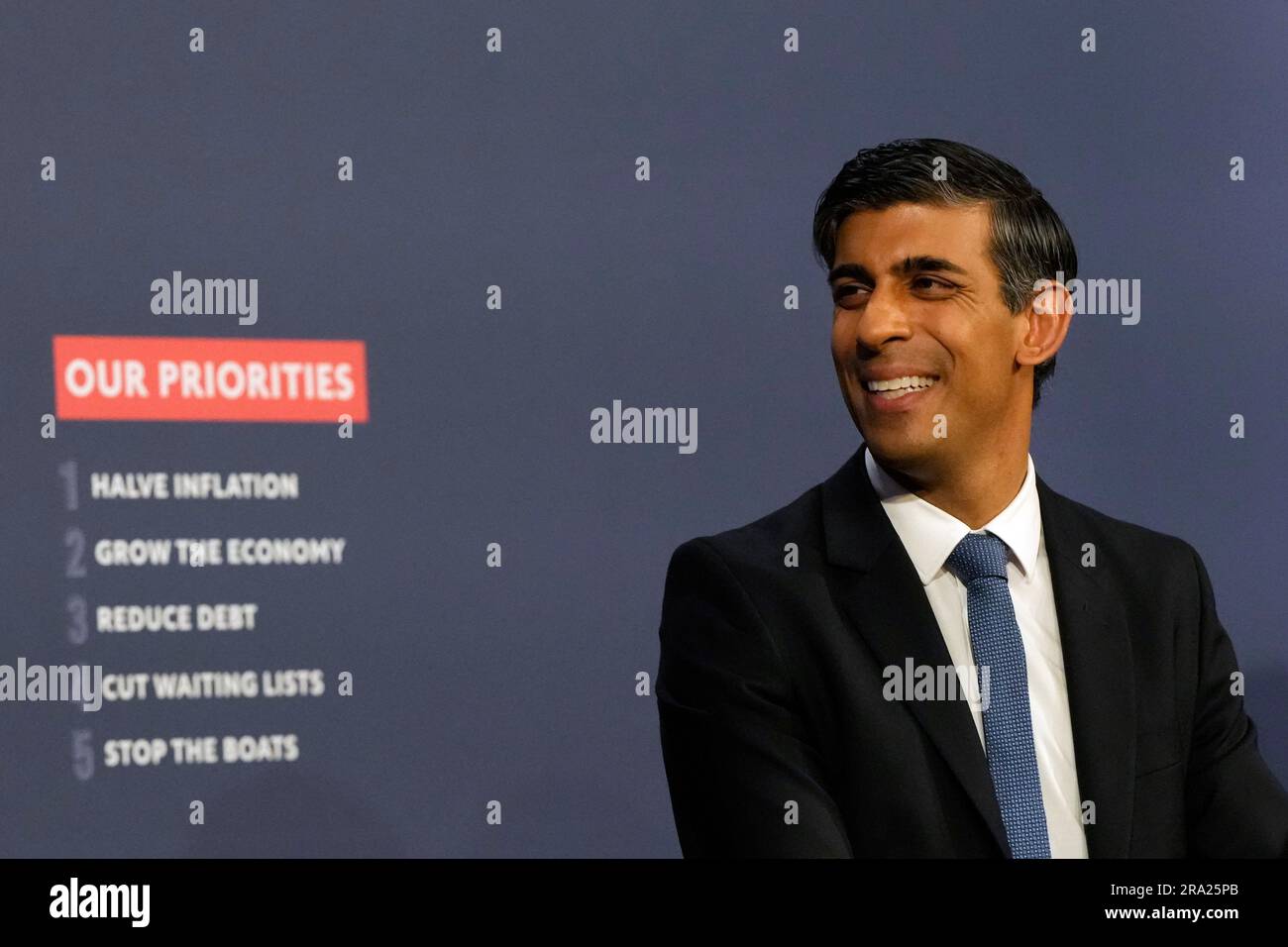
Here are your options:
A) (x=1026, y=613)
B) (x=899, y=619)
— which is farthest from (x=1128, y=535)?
(x=899, y=619)

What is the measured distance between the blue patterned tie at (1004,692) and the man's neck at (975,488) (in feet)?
0.14

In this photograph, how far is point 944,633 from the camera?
229 centimetres

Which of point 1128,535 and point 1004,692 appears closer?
point 1004,692

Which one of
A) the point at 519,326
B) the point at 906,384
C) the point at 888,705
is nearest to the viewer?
the point at 888,705

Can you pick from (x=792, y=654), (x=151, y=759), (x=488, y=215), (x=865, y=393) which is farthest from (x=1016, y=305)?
(x=151, y=759)

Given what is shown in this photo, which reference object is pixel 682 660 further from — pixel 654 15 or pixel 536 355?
pixel 654 15

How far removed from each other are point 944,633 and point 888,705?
0.55 feet

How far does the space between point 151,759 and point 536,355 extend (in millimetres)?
909

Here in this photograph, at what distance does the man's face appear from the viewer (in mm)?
2283

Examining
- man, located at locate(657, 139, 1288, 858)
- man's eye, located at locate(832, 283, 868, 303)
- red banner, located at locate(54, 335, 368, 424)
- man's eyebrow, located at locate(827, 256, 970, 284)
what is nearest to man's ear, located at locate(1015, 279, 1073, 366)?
man, located at locate(657, 139, 1288, 858)

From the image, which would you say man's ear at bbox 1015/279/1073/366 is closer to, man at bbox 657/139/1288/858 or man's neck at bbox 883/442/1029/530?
man at bbox 657/139/1288/858

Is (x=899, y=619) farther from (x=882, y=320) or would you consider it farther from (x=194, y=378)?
(x=194, y=378)

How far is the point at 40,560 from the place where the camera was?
230cm
